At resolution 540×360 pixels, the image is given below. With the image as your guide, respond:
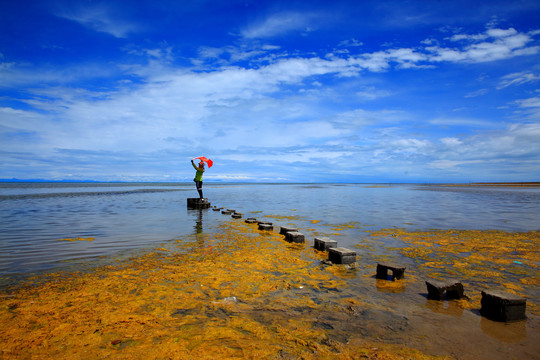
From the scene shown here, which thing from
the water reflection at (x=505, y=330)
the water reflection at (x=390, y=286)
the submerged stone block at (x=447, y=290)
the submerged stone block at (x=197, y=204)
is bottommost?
the water reflection at (x=390, y=286)

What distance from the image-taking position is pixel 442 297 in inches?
185

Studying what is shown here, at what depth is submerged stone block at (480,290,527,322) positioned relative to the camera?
12.8 feet

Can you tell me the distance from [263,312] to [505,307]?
3550mm

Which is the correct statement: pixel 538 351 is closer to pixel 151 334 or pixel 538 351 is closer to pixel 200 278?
pixel 151 334

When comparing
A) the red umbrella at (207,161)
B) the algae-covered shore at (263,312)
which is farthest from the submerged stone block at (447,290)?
the red umbrella at (207,161)

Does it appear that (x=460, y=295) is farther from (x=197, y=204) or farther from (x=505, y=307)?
Result: (x=197, y=204)

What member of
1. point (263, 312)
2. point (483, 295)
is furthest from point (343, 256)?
point (263, 312)

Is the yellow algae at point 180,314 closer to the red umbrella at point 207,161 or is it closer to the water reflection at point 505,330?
the water reflection at point 505,330

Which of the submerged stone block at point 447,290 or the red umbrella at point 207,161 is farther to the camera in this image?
the red umbrella at point 207,161

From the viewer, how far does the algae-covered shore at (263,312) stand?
3.25 m

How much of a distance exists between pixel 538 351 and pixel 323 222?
34.0 ft

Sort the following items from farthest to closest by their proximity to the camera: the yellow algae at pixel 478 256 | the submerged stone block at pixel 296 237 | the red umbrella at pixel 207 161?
the red umbrella at pixel 207 161, the submerged stone block at pixel 296 237, the yellow algae at pixel 478 256

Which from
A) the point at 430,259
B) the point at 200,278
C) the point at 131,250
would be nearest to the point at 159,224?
the point at 131,250

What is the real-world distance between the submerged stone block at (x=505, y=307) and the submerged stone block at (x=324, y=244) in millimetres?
4064
